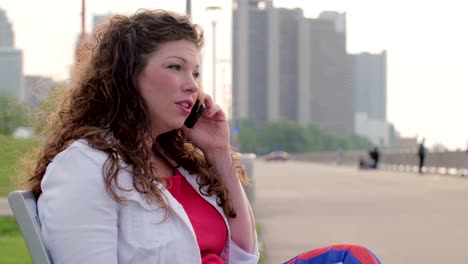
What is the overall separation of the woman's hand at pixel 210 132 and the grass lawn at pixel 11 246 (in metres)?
4.59

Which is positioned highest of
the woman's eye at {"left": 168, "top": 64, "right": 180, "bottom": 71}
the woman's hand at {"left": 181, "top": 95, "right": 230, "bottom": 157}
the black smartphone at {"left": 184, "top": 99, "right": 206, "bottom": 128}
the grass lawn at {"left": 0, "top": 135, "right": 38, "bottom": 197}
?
the woman's eye at {"left": 168, "top": 64, "right": 180, "bottom": 71}

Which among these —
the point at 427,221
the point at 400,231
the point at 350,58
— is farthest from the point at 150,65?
the point at 350,58

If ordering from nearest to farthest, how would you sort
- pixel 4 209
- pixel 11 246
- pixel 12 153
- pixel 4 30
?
pixel 12 153 < pixel 4 30 < pixel 11 246 < pixel 4 209

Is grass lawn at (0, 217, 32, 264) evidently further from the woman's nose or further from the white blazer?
the white blazer

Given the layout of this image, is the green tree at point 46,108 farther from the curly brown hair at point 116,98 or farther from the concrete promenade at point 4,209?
the concrete promenade at point 4,209

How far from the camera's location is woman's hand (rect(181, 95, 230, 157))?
329 cm

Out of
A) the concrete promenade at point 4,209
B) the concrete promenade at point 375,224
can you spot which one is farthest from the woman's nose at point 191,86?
the concrete promenade at point 4,209

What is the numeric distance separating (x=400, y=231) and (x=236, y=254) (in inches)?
346

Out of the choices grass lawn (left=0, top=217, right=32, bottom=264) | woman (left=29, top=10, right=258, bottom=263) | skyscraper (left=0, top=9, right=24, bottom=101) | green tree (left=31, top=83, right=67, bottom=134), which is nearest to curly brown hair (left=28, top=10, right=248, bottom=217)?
woman (left=29, top=10, right=258, bottom=263)

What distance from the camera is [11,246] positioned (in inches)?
379

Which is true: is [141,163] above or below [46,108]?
below

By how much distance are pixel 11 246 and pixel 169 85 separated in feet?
23.6

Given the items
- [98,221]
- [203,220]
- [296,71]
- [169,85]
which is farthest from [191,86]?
[296,71]

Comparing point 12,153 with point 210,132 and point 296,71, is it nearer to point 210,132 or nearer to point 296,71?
point 210,132
